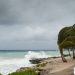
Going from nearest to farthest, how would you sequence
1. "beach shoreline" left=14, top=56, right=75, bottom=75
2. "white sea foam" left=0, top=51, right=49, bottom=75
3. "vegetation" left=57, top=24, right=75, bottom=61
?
"beach shoreline" left=14, top=56, right=75, bottom=75 → "vegetation" left=57, top=24, right=75, bottom=61 → "white sea foam" left=0, top=51, right=49, bottom=75

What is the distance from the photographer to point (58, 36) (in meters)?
43.6

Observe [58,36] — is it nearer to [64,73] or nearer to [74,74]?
[64,73]

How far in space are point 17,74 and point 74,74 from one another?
17.9ft

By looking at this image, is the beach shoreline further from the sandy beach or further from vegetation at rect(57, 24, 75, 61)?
vegetation at rect(57, 24, 75, 61)

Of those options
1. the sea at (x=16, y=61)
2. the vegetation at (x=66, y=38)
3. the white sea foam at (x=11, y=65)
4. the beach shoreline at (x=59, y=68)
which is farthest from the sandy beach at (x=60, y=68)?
the white sea foam at (x=11, y=65)

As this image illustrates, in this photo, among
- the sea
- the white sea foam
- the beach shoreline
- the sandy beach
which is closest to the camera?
A: the sandy beach

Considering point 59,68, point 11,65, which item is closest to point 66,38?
point 59,68

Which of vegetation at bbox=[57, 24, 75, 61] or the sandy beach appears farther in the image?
vegetation at bbox=[57, 24, 75, 61]

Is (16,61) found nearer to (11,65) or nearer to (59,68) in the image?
(11,65)

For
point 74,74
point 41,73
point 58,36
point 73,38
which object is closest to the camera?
point 74,74

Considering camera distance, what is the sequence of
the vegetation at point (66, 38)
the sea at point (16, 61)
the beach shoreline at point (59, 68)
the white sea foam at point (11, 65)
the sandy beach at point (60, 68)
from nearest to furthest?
the sandy beach at point (60, 68) < the beach shoreline at point (59, 68) < the vegetation at point (66, 38) < the white sea foam at point (11, 65) < the sea at point (16, 61)

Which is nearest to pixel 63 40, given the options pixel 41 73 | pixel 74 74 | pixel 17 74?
pixel 41 73

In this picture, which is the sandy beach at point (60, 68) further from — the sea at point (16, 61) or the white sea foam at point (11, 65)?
the white sea foam at point (11, 65)

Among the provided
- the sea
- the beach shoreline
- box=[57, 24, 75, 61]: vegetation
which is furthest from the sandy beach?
the sea
